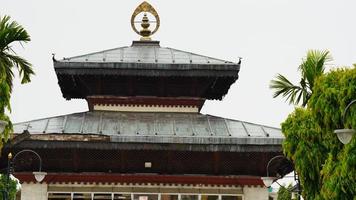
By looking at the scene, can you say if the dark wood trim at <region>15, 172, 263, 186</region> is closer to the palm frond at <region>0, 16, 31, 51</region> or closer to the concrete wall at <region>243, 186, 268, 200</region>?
the concrete wall at <region>243, 186, 268, 200</region>

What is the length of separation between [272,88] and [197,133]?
486 cm

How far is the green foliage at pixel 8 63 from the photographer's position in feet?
77.5

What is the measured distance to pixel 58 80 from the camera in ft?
118

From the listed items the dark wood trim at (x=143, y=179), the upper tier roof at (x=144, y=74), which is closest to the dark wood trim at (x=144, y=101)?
the upper tier roof at (x=144, y=74)

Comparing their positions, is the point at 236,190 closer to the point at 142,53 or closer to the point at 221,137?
the point at 221,137

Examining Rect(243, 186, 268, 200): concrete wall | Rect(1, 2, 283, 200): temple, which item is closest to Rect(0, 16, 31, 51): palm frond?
Rect(1, 2, 283, 200): temple

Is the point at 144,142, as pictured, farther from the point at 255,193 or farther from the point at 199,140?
the point at 255,193

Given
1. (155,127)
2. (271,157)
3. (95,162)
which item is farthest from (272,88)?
(95,162)

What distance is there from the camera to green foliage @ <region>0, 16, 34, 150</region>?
23.6m

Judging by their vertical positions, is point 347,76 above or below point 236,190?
above

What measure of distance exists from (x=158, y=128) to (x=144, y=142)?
2.02 metres

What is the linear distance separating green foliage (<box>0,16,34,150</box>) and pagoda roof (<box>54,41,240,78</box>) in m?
9.29

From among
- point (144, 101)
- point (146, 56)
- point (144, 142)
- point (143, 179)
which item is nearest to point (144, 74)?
point (144, 101)

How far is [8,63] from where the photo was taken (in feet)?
80.0
